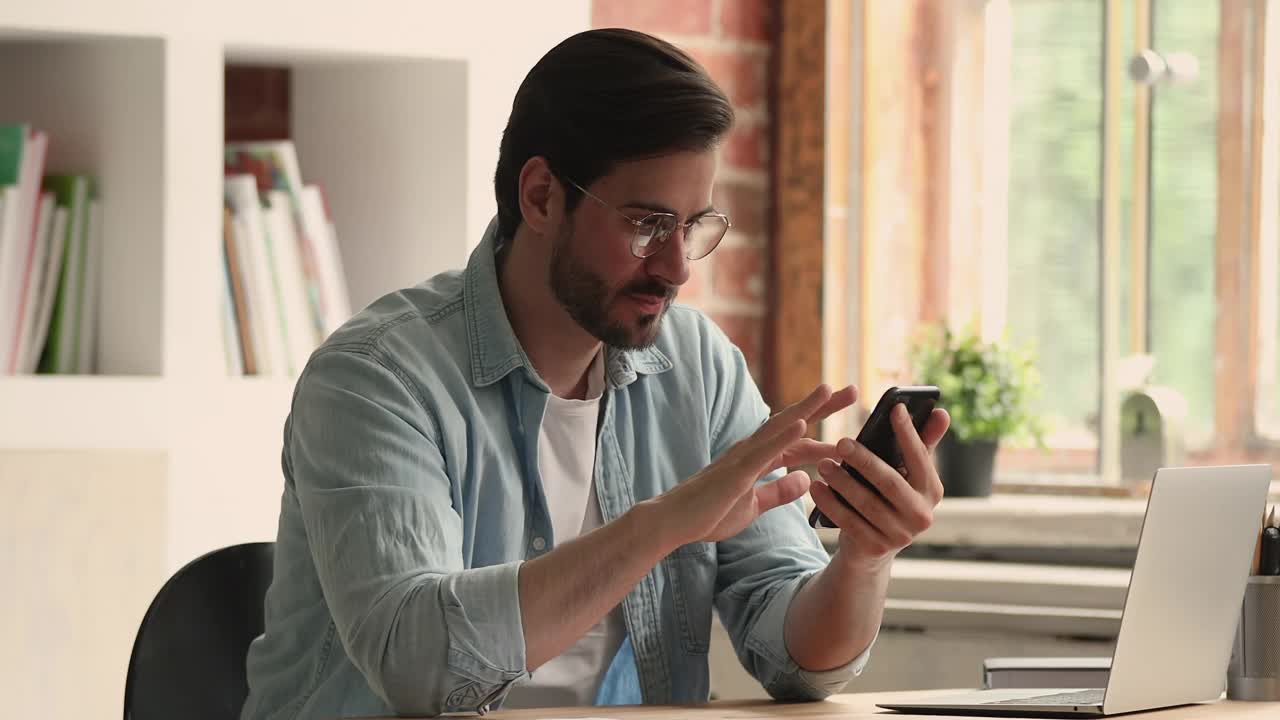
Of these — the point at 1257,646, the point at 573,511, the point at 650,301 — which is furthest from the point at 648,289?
the point at 1257,646

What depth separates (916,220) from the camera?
9.09 feet

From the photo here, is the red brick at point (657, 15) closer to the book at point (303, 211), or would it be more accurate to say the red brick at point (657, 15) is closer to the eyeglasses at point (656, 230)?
the book at point (303, 211)

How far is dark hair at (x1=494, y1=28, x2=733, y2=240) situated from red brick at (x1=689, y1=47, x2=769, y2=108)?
1053 millimetres

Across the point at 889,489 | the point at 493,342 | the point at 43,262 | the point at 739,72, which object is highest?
the point at 739,72

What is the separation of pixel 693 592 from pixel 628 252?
37 cm

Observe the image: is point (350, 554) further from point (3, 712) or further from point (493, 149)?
point (493, 149)

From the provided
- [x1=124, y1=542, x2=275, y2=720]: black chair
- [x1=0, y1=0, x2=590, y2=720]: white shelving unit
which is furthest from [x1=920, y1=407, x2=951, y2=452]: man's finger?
[x1=0, y1=0, x2=590, y2=720]: white shelving unit

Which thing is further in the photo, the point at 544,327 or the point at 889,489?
the point at 544,327

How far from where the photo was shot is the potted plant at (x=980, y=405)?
2564 millimetres

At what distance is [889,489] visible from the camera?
145cm

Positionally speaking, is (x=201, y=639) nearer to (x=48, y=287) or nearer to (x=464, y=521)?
(x=464, y=521)

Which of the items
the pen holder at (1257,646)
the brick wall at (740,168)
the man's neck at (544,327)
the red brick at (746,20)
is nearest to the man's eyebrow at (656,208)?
the man's neck at (544,327)

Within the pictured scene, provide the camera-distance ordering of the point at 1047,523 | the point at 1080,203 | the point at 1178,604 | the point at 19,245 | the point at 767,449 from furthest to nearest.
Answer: the point at 1080,203 < the point at 1047,523 < the point at 19,245 < the point at 1178,604 < the point at 767,449

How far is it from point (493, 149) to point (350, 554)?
1096 mm
